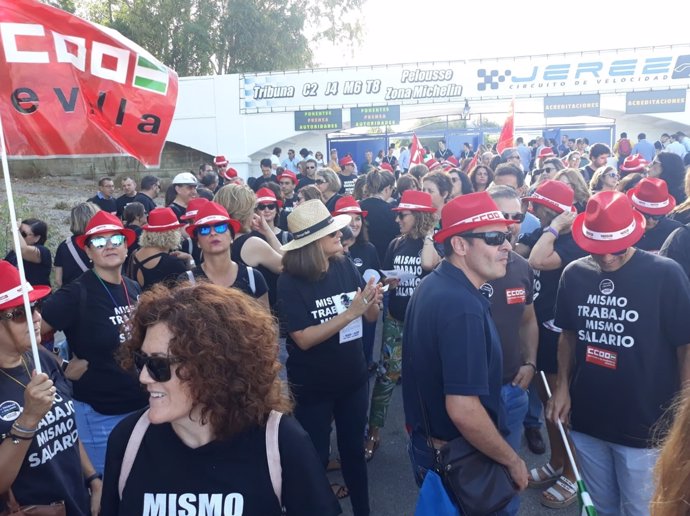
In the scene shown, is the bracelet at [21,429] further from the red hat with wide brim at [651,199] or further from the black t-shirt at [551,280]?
the red hat with wide brim at [651,199]

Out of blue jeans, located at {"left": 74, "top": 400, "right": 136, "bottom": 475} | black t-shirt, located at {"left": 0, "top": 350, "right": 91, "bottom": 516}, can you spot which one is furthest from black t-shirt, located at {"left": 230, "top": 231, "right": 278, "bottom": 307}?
black t-shirt, located at {"left": 0, "top": 350, "right": 91, "bottom": 516}

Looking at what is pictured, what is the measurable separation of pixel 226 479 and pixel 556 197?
349 cm

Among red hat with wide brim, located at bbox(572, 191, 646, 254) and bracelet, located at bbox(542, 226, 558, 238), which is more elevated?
red hat with wide brim, located at bbox(572, 191, 646, 254)

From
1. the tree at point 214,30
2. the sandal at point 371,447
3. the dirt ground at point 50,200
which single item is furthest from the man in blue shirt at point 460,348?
the tree at point 214,30

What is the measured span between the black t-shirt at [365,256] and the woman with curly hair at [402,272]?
33cm

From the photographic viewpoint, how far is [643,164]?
8.73 m

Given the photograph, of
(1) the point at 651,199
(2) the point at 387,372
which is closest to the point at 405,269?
(2) the point at 387,372

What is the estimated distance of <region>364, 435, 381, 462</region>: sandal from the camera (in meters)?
4.82

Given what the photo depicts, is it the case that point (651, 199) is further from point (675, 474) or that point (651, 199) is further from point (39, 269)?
point (39, 269)

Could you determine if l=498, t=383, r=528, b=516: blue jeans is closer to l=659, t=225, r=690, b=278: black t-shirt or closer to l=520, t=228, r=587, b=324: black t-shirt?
l=520, t=228, r=587, b=324: black t-shirt

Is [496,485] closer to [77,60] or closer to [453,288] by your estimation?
[453,288]

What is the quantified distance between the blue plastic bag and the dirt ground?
926 cm

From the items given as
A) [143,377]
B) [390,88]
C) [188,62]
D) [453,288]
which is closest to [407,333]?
[453,288]

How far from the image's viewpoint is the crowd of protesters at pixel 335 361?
187 centimetres
